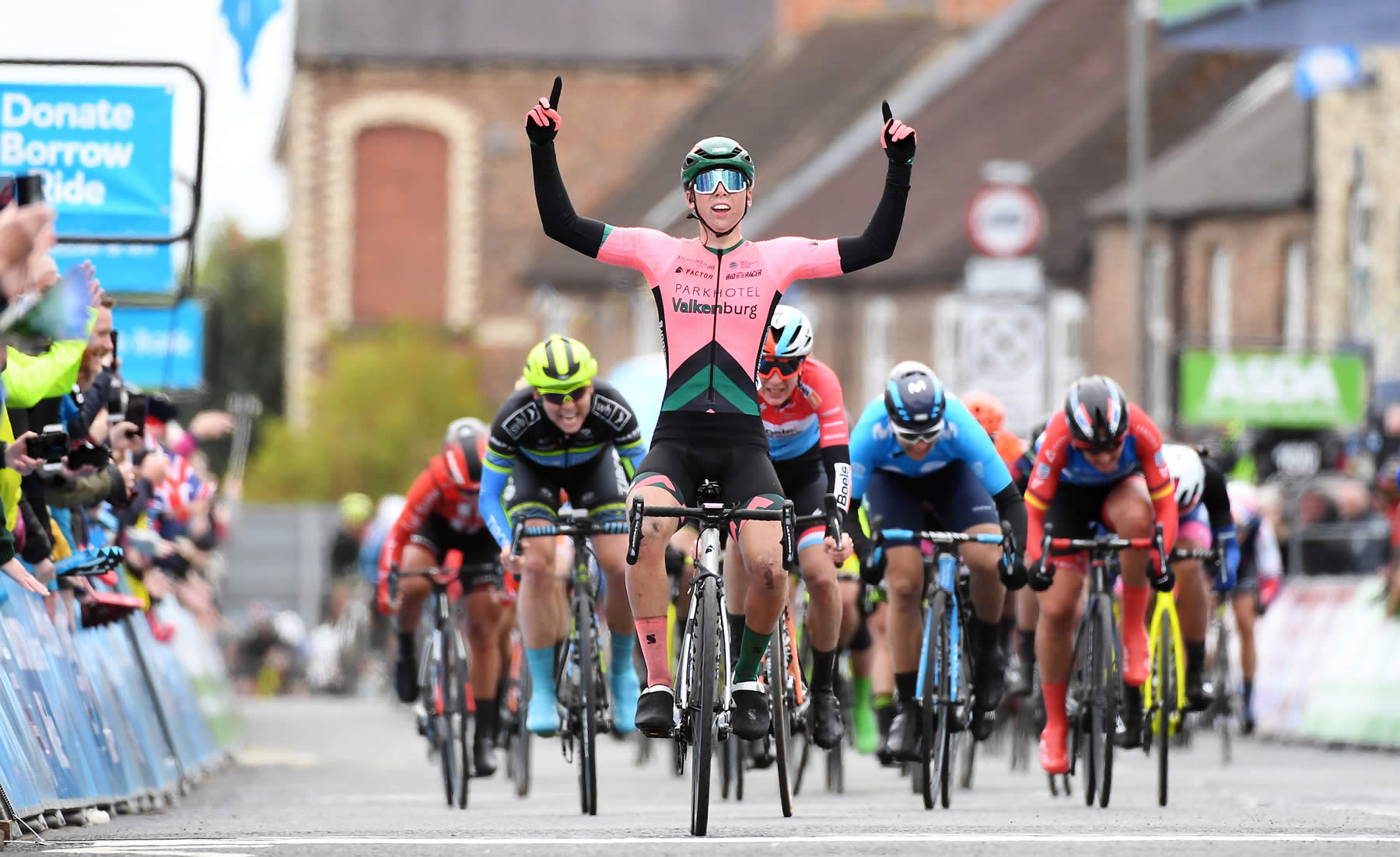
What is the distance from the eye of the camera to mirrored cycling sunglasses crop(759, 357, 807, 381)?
13047mm

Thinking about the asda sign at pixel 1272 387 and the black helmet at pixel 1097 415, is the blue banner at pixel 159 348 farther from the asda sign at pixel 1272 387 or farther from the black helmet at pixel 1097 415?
the asda sign at pixel 1272 387

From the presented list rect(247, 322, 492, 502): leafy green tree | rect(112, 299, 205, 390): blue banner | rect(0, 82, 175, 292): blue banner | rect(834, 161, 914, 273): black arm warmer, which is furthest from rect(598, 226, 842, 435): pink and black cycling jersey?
rect(247, 322, 492, 502): leafy green tree

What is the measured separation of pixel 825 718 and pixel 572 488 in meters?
2.00

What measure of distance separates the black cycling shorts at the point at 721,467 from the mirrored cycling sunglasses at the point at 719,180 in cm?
91

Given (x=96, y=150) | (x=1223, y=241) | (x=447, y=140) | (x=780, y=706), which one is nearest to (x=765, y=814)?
Answer: (x=780, y=706)

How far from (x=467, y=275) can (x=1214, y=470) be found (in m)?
69.3

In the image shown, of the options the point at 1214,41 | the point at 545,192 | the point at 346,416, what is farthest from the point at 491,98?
the point at 545,192

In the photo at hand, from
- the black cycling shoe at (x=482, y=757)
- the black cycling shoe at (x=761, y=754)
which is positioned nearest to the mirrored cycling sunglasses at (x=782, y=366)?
the black cycling shoe at (x=761, y=754)

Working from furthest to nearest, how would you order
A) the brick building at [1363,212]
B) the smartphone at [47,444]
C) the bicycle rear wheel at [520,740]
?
the brick building at [1363,212] → the bicycle rear wheel at [520,740] → the smartphone at [47,444]

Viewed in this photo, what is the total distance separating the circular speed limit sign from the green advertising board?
218cm

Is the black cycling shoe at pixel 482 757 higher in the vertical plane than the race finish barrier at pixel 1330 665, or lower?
lower

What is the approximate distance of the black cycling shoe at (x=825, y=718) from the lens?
511 inches

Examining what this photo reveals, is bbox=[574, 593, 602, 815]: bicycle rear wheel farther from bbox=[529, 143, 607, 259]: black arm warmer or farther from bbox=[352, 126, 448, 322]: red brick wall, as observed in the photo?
bbox=[352, 126, 448, 322]: red brick wall

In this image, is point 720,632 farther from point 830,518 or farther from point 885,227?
point 885,227
